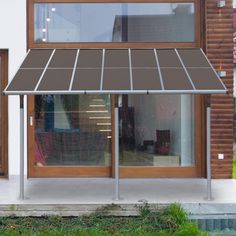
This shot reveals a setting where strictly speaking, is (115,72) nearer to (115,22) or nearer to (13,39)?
(115,22)

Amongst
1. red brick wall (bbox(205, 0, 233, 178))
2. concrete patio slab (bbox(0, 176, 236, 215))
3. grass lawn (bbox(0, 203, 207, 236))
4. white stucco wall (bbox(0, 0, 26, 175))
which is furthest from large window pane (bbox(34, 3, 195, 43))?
grass lawn (bbox(0, 203, 207, 236))

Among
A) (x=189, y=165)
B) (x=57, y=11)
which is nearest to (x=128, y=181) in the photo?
(x=189, y=165)

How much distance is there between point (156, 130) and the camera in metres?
11.0

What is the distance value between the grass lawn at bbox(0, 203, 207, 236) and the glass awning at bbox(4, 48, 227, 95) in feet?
6.72

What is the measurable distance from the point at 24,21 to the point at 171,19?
3.30 metres

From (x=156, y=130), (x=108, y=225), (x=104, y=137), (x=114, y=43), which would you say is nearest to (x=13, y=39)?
(x=114, y=43)

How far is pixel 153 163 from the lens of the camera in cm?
1092

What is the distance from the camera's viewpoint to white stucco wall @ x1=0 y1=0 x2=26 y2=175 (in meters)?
10.9

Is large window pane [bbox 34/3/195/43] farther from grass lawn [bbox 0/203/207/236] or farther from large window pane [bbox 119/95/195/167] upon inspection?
grass lawn [bbox 0/203/207/236]

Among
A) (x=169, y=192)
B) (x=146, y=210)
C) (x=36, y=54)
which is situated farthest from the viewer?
(x=36, y=54)

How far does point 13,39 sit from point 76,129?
8.07 feet

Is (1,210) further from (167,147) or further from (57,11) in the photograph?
(57,11)

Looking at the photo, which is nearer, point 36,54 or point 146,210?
point 146,210

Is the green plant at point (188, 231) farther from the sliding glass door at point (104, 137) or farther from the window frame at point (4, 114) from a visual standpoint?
the window frame at point (4, 114)
